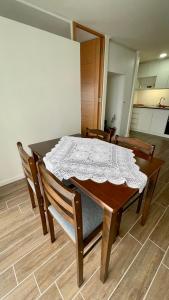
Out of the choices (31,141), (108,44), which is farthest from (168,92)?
(31,141)

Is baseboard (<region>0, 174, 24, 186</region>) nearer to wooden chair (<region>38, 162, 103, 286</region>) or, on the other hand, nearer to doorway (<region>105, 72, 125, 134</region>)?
wooden chair (<region>38, 162, 103, 286</region>)

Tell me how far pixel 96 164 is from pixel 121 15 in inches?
101

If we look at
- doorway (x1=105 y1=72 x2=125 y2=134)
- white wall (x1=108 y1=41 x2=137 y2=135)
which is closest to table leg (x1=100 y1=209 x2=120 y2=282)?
white wall (x1=108 y1=41 x2=137 y2=135)

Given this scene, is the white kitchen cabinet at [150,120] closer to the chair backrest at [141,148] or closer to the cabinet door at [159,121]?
the cabinet door at [159,121]

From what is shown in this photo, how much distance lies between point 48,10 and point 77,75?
98cm

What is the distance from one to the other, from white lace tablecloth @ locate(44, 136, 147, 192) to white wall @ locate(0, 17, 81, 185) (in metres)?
0.97

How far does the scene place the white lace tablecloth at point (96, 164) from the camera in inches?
36.3

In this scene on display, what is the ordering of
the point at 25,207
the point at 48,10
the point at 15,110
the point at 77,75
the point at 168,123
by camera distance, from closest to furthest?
the point at 25,207 < the point at 15,110 < the point at 48,10 < the point at 77,75 < the point at 168,123

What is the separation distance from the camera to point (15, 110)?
1.93 m

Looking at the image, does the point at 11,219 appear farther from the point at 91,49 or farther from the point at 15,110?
the point at 91,49

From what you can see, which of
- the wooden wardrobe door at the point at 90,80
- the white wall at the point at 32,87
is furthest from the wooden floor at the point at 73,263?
the wooden wardrobe door at the point at 90,80

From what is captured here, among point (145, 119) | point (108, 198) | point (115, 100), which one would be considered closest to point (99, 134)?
point (108, 198)

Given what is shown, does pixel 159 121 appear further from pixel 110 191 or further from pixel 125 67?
pixel 110 191

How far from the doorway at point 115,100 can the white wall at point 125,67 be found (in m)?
0.13
